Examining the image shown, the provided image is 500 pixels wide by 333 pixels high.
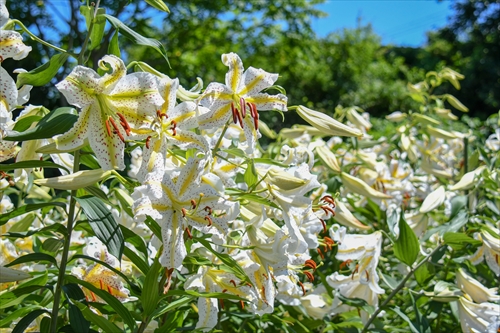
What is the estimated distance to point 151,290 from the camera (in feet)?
2.87

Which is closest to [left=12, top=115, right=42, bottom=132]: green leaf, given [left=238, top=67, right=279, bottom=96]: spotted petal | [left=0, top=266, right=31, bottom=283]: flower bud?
[left=0, top=266, right=31, bottom=283]: flower bud

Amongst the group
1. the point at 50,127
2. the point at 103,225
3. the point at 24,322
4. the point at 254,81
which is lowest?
the point at 24,322

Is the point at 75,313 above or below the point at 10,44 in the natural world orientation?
below

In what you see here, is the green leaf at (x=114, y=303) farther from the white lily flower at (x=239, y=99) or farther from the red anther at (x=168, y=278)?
the white lily flower at (x=239, y=99)

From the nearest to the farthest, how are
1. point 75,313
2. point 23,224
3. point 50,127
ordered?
point 50,127 < point 75,313 < point 23,224

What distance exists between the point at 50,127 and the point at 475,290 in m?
1.07

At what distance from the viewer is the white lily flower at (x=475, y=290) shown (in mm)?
1370

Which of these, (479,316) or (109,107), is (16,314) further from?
(479,316)

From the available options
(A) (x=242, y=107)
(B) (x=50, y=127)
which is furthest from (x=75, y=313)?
(A) (x=242, y=107)

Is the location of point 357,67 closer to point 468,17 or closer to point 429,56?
point 468,17

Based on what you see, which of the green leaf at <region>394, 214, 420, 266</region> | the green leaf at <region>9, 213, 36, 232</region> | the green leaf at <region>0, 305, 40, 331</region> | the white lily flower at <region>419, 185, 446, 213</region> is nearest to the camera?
the green leaf at <region>0, 305, 40, 331</region>

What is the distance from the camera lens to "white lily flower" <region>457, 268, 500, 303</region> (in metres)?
1.37

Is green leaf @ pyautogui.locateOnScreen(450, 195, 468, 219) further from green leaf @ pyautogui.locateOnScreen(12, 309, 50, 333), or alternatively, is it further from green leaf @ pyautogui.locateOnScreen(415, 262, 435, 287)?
green leaf @ pyautogui.locateOnScreen(12, 309, 50, 333)

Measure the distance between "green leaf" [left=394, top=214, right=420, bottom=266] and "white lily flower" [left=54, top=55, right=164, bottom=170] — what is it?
2.41ft
